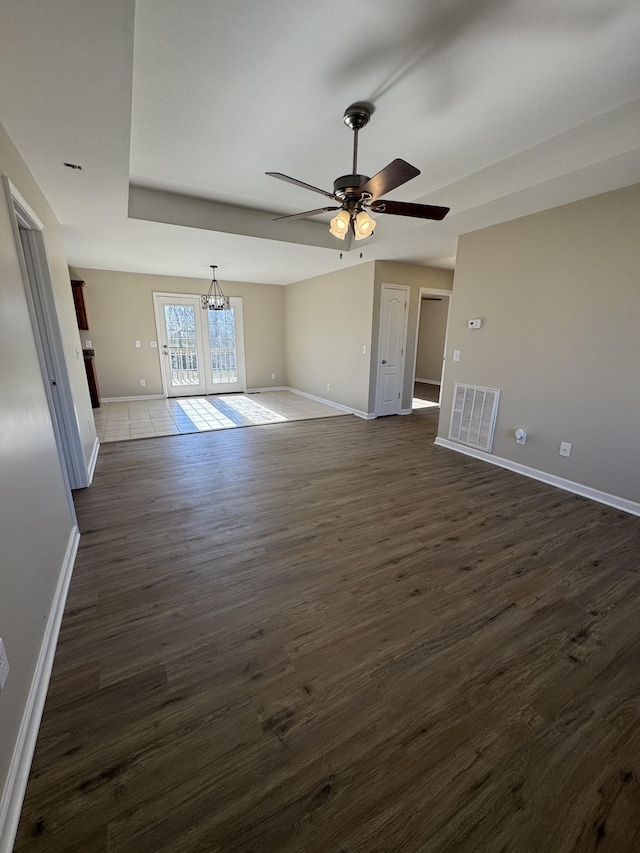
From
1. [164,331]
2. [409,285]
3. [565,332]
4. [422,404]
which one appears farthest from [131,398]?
[565,332]

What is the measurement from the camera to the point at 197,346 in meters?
7.61

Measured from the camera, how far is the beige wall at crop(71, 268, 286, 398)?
21.6 ft

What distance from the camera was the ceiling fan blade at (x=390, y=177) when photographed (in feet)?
6.44

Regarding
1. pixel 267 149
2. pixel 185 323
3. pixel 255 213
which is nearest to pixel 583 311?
pixel 267 149

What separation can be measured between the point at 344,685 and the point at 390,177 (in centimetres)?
270

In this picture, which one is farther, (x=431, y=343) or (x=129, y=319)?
(x=431, y=343)

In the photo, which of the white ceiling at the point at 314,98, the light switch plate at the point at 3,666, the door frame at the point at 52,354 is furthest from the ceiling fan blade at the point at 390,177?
the light switch plate at the point at 3,666

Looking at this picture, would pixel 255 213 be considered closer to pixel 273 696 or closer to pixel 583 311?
pixel 583 311

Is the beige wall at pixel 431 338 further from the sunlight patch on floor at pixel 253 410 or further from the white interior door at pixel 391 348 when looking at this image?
the sunlight patch on floor at pixel 253 410

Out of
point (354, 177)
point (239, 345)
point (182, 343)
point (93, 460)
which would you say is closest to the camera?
point (354, 177)

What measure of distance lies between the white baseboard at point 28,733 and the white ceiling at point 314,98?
8.10ft

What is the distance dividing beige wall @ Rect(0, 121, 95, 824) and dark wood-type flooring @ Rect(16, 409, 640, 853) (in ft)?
0.74

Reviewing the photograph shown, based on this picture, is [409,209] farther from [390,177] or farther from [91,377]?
[91,377]

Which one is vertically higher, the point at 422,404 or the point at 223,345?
the point at 223,345
